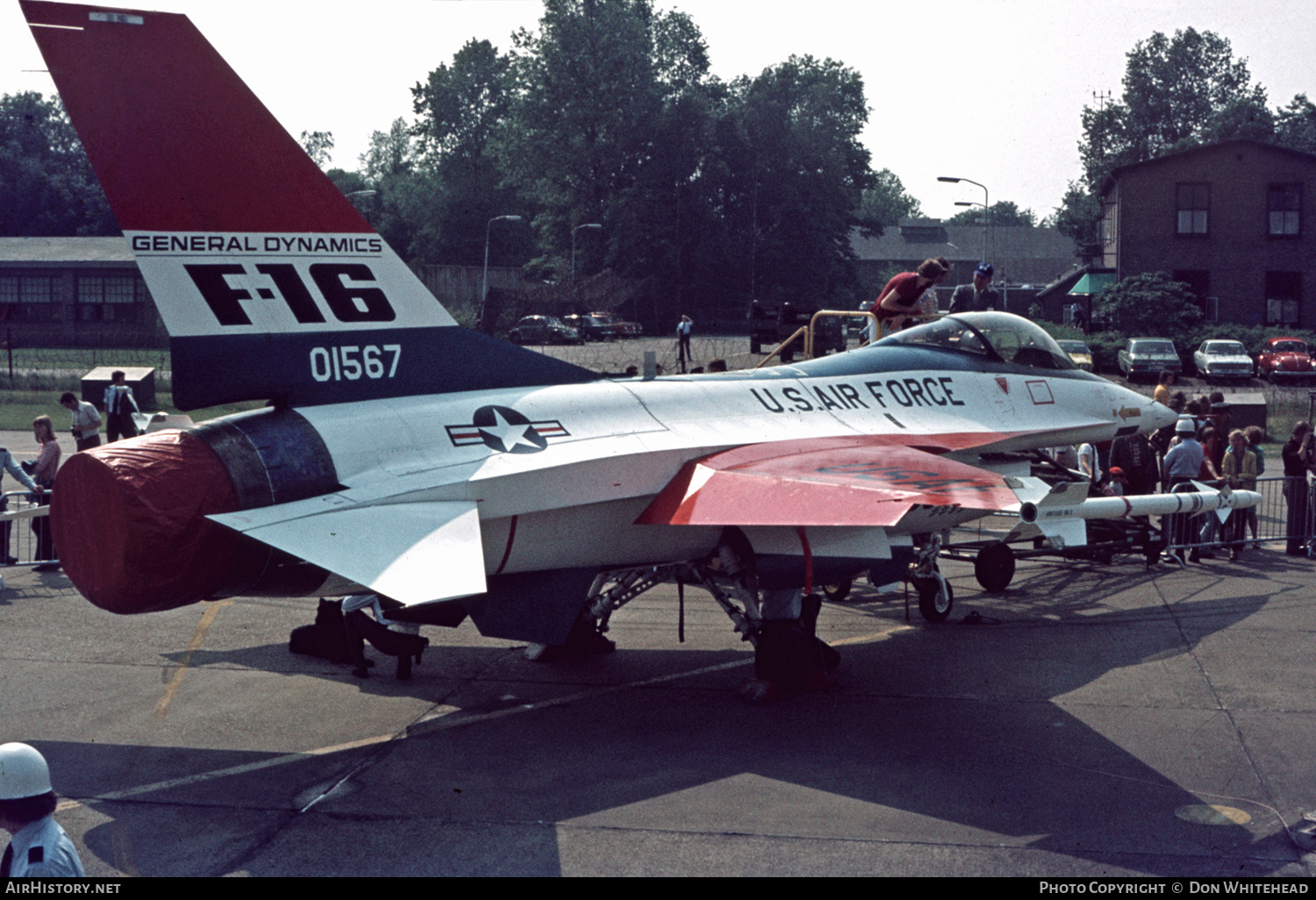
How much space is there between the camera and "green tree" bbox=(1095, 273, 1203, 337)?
1901 inches

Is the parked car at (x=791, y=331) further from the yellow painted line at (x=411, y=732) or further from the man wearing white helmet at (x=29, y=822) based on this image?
the man wearing white helmet at (x=29, y=822)

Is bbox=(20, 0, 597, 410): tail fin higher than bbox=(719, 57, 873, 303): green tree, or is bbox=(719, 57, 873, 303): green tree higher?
bbox=(719, 57, 873, 303): green tree

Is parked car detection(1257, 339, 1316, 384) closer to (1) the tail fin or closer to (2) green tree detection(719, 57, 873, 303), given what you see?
(2) green tree detection(719, 57, 873, 303)

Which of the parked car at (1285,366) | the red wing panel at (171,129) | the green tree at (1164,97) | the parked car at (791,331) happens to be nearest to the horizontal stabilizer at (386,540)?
the red wing panel at (171,129)

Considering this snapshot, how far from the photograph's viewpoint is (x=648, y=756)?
27.2 feet

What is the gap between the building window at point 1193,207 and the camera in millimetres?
52500

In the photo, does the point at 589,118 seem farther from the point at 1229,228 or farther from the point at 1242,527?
the point at 1242,527

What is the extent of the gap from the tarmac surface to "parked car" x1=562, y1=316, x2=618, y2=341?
41259 mm

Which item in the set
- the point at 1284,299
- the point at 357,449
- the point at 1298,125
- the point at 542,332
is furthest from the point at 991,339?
the point at 1298,125

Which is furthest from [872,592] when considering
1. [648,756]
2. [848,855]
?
[848,855]

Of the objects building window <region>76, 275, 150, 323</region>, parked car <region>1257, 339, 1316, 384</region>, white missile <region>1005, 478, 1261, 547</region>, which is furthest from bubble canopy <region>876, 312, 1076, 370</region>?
building window <region>76, 275, 150, 323</region>

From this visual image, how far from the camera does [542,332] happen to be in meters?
50.8
